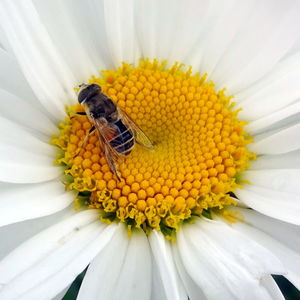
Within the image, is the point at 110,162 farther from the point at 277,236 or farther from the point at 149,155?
the point at 277,236

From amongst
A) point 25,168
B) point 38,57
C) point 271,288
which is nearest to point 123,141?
point 25,168

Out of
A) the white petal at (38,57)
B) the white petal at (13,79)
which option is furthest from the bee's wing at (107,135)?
the white petal at (13,79)

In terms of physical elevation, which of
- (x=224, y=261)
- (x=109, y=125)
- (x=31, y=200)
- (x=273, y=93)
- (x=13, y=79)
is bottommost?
(x=224, y=261)

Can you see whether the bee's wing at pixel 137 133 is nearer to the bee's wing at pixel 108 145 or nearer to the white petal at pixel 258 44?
the bee's wing at pixel 108 145

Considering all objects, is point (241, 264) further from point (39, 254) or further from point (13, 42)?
point (13, 42)

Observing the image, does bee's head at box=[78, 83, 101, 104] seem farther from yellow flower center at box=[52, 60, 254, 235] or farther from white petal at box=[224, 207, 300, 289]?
white petal at box=[224, 207, 300, 289]

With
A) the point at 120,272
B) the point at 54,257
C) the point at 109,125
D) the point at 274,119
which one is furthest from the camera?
the point at 274,119
